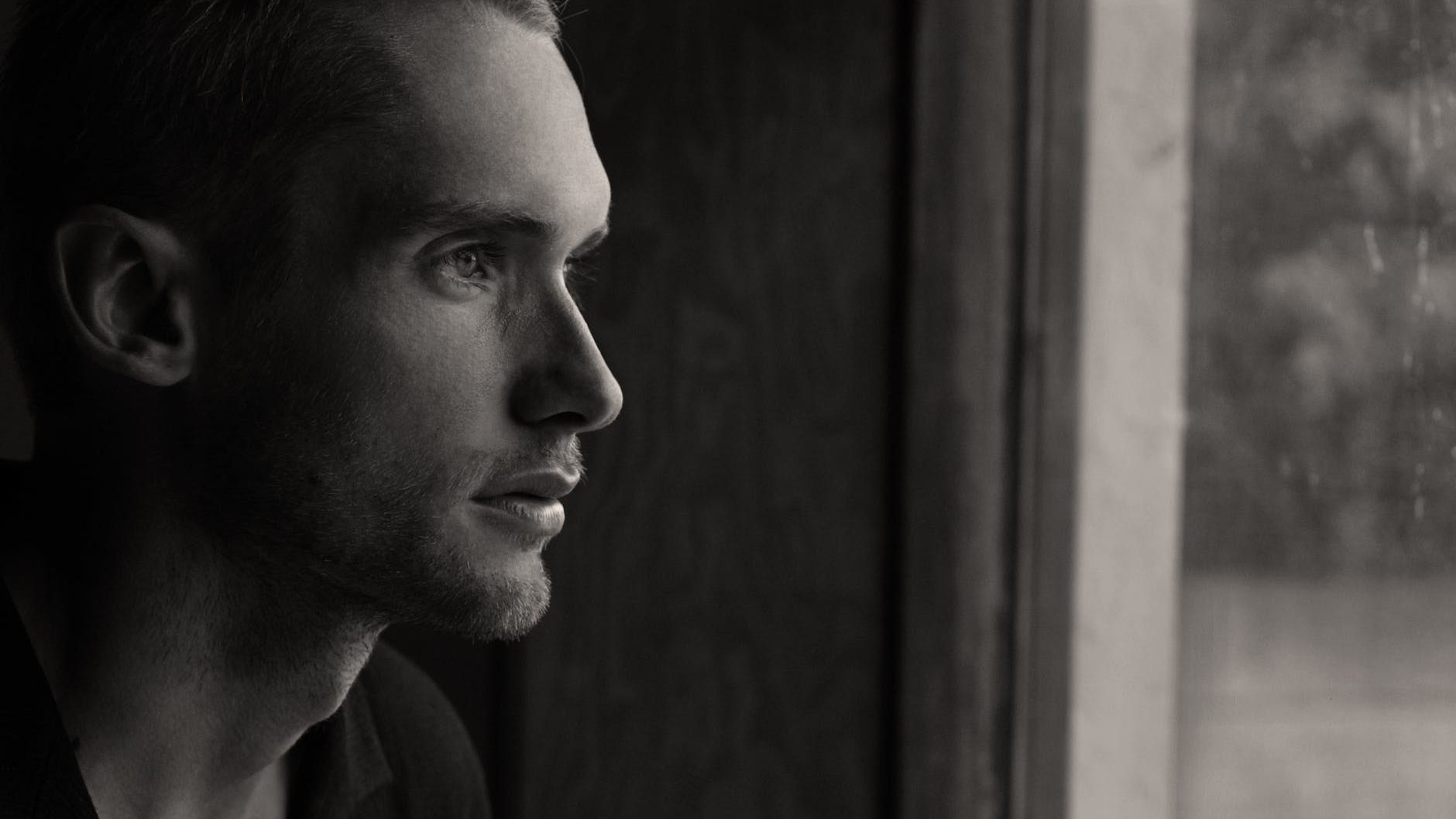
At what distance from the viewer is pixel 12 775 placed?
1.01 meters

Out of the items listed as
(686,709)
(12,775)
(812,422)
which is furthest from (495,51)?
(686,709)

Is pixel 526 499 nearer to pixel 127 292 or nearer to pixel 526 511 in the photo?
pixel 526 511

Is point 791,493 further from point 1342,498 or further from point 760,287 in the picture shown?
point 1342,498

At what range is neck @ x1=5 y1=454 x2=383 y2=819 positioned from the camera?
1079mm

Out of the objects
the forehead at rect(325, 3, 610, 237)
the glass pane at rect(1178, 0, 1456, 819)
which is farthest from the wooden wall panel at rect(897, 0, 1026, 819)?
the forehead at rect(325, 3, 610, 237)

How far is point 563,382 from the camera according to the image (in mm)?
1091

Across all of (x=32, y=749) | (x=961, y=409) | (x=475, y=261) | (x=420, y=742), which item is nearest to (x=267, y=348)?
(x=475, y=261)

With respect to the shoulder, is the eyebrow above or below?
above

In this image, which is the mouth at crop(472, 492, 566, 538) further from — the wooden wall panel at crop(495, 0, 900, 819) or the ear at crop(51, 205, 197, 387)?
the wooden wall panel at crop(495, 0, 900, 819)

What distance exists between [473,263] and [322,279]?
113mm

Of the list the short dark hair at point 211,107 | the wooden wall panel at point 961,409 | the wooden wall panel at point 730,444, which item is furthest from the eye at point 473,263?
the wooden wall panel at point 961,409

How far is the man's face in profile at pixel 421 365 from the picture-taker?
1.07 m

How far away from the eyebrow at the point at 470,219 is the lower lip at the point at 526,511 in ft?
0.67

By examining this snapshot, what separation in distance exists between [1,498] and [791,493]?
3.01 ft
